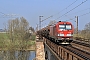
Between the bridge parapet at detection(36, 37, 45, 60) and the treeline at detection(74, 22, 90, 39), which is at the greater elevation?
the treeline at detection(74, 22, 90, 39)

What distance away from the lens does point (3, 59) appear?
51.5 m

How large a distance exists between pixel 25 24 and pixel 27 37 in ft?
28.5

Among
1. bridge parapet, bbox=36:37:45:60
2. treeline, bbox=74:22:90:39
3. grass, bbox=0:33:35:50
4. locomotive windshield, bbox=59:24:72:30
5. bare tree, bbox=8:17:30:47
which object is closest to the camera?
locomotive windshield, bbox=59:24:72:30

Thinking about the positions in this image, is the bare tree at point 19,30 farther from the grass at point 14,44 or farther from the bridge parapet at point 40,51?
the bridge parapet at point 40,51

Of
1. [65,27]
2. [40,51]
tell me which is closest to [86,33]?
[40,51]

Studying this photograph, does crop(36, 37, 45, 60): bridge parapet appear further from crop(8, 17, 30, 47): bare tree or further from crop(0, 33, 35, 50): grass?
crop(8, 17, 30, 47): bare tree

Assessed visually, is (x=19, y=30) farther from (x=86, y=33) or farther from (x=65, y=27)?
(x=65, y=27)

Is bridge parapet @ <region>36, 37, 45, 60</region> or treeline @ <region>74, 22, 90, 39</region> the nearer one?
bridge parapet @ <region>36, 37, 45, 60</region>

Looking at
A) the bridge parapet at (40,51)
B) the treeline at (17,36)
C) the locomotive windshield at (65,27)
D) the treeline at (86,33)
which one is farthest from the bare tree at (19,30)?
the locomotive windshield at (65,27)

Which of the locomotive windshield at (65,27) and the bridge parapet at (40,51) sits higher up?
the locomotive windshield at (65,27)

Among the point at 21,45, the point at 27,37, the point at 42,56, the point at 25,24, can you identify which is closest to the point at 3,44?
the point at 21,45

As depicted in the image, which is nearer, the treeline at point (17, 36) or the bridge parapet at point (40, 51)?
the bridge parapet at point (40, 51)

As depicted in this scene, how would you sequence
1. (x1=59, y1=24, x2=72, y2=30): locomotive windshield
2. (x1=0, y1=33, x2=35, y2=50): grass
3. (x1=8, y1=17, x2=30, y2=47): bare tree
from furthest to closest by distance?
(x1=8, y1=17, x2=30, y2=47): bare tree
(x1=0, y1=33, x2=35, y2=50): grass
(x1=59, y1=24, x2=72, y2=30): locomotive windshield

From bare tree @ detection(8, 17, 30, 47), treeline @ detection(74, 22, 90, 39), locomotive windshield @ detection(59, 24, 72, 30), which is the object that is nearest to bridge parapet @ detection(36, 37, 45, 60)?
locomotive windshield @ detection(59, 24, 72, 30)
